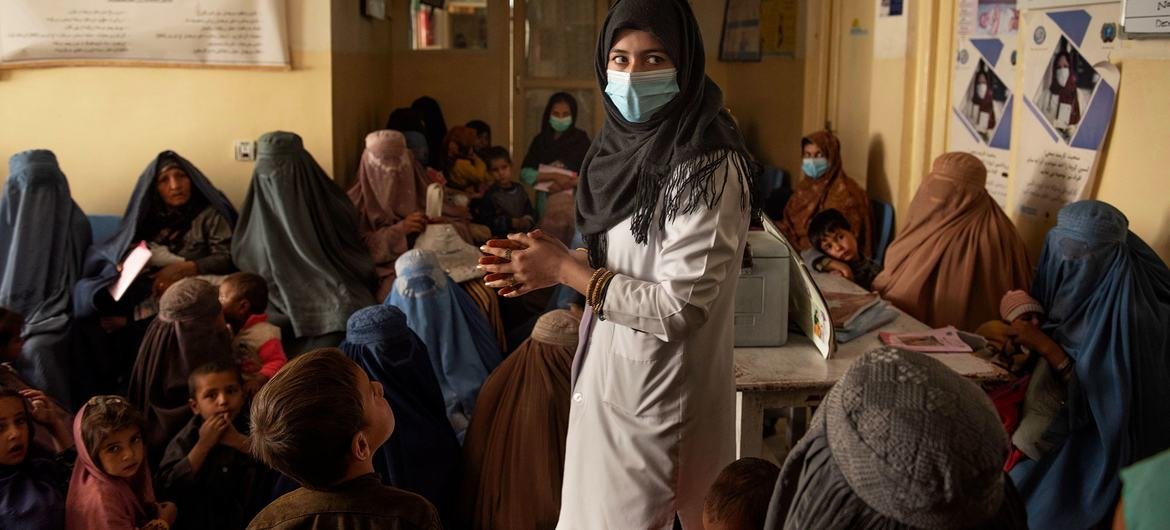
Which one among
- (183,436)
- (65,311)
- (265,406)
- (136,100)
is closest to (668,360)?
(265,406)

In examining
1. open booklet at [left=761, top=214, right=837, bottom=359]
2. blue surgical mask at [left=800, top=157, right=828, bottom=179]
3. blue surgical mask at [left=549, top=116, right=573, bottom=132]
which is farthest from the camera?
blue surgical mask at [left=549, top=116, right=573, bottom=132]

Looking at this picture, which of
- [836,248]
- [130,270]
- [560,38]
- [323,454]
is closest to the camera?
[323,454]

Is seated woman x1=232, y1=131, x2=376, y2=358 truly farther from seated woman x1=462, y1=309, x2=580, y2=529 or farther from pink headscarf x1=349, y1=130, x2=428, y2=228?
seated woman x1=462, y1=309, x2=580, y2=529

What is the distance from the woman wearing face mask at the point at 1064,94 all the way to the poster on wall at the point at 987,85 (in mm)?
369

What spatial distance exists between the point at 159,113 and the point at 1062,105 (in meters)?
4.06

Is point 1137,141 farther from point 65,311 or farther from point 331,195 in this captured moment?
point 65,311

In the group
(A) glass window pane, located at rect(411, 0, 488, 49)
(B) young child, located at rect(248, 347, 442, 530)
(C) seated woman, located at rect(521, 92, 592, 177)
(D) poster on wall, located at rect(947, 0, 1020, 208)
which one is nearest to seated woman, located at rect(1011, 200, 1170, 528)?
(D) poster on wall, located at rect(947, 0, 1020, 208)

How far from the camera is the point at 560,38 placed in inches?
315

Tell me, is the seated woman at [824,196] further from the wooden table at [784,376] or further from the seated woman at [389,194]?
the wooden table at [784,376]

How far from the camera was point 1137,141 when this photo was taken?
3379mm

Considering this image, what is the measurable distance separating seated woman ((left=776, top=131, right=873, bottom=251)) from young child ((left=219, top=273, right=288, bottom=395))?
257cm

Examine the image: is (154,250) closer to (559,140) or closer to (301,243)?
(301,243)

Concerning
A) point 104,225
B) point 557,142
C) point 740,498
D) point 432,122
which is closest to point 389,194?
point 104,225

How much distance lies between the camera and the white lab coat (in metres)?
1.96
